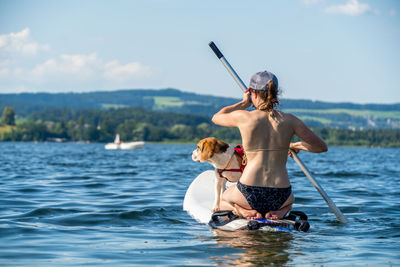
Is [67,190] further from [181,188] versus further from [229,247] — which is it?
[229,247]

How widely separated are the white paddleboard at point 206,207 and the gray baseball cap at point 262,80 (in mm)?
1968

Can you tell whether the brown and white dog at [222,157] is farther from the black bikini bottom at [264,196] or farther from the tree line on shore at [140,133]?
the tree line on shore at [140,133]

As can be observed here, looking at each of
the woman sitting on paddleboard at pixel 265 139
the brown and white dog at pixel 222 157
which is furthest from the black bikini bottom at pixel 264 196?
the brown and white dog at pixel 222 157

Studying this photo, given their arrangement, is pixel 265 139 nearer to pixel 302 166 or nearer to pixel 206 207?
pixel 302 166

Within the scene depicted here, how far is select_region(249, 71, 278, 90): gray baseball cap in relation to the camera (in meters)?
7.47

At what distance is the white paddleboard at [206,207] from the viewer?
314 inches

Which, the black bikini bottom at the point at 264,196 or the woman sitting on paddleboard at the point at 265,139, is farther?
the black bikini bottom at the point at 264,196

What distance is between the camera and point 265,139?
745cm

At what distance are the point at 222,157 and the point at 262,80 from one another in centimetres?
159

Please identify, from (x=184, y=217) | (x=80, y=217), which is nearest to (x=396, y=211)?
(x=184, y=217)

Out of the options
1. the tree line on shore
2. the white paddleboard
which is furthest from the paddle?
the tree line on shore

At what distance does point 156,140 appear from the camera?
174500mm

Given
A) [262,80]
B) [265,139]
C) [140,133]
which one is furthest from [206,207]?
[140,133]

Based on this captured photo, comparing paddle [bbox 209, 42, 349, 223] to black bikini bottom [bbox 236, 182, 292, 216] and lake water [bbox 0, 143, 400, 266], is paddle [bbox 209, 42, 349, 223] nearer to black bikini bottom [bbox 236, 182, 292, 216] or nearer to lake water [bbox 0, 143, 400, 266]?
lake water [bbox 0, 143, 400, 266]
